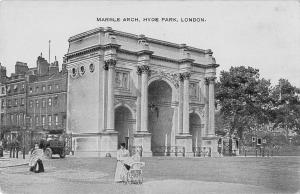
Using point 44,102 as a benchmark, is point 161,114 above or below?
below

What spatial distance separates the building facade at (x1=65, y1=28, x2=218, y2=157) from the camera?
3316cm

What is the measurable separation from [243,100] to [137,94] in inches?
540

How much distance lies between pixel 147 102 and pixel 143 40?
198 inches

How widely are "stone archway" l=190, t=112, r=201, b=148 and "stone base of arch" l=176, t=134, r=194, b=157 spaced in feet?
12.1

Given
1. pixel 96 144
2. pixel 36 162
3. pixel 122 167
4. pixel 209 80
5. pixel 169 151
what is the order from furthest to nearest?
pixel 209 80, pixel 169 151, pixel 96 144, pixel 36 162, pixel 122 167

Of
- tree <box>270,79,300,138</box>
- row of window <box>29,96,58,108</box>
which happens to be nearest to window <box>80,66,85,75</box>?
row of window <box>29,96,58,108</box>

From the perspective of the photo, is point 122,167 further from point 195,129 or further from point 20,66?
point 195,129

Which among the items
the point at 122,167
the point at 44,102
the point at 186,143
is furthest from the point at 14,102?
the point at 122,167

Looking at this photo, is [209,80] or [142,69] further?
[209,80]

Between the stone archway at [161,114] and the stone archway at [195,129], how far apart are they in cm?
335

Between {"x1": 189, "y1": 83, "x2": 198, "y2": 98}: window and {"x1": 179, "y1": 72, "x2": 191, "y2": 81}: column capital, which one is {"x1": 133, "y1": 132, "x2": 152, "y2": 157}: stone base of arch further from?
{"x1": 189, "y1": 83, "x2": 198, "y2": 98}: window

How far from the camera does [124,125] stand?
3616 centimetres

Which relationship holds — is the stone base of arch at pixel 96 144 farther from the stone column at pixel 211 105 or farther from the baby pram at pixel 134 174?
the baby pram at pixel 134 174

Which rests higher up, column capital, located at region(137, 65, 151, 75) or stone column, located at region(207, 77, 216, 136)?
column capital, located at region(137, 65, 151, 75)
